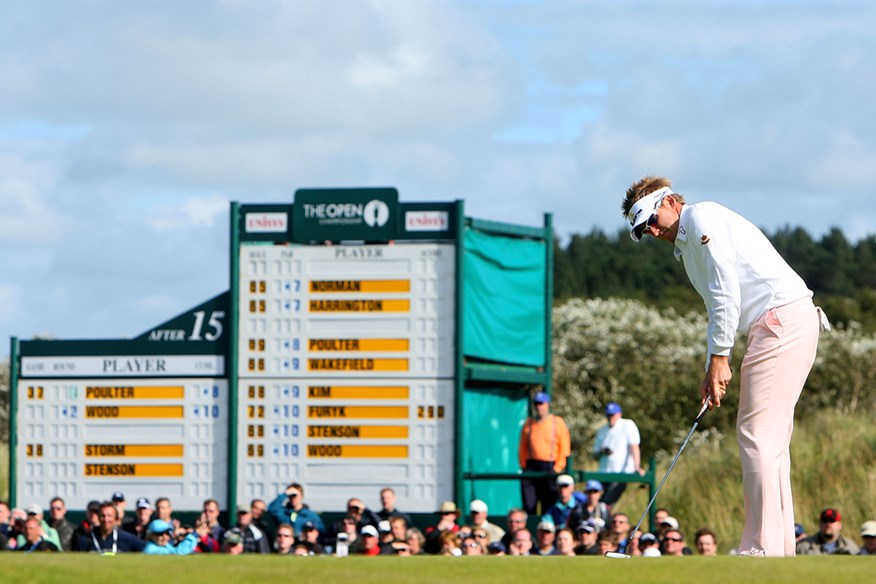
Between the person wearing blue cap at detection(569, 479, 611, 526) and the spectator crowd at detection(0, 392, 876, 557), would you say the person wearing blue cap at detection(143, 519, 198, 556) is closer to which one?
the spectator crowd at detection(0, 392, 876, 557)

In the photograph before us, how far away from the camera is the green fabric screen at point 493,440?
17.3 metres

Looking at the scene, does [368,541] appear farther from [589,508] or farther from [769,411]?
[769,411]

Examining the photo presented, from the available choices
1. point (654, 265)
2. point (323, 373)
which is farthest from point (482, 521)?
point (654, 265)

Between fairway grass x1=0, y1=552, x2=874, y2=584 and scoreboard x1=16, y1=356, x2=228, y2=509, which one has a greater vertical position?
scoreboard x1=16, y1=356, x2=228, y2=509

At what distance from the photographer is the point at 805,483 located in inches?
797

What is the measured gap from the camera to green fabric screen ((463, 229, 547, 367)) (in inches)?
680

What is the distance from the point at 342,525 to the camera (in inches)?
634

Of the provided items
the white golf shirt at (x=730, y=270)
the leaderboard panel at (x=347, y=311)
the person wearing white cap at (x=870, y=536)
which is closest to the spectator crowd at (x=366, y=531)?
the person wearing white cap at (x=870, y=536)

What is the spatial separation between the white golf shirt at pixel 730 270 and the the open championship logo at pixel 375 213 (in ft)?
29.7

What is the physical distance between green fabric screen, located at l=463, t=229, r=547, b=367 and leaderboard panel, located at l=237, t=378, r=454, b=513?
2.35 ft

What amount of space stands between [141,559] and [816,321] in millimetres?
3565

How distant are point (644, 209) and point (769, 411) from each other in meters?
1.21

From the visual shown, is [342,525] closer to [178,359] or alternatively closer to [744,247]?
[178,359]

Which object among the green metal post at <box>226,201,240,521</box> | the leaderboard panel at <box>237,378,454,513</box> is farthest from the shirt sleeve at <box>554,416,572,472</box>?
the green metal post at <box>226,201,240,521</box>
